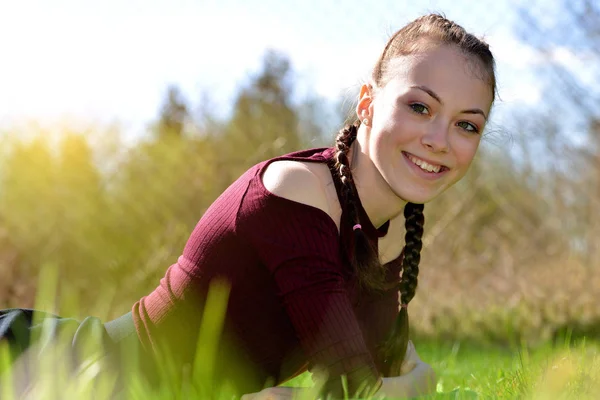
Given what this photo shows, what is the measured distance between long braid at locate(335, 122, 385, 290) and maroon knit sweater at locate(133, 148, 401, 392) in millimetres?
32

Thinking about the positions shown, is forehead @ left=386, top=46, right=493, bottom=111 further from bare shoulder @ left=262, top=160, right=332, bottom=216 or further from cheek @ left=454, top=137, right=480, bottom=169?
bare shoulder @ left=262, top=160, right=332, bottom=216

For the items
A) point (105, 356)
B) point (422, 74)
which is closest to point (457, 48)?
point (422, 74)

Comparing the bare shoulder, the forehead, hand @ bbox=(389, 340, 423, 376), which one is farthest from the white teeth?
hand @ bbox=(389, 340, 423, 376)

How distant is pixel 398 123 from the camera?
255 centimetres

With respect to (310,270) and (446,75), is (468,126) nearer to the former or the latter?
(446,75)

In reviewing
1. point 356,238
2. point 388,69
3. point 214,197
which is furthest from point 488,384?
point 214,197

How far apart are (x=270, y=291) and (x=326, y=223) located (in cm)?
33

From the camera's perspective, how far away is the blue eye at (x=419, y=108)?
8.36ft

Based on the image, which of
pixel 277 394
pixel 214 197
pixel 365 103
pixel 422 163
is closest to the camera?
pixel 277 394

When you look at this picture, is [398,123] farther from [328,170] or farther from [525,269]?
[525,269]

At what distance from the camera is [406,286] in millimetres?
2990

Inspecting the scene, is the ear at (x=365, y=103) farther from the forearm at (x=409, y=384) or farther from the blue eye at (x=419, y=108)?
the forearm at (x=409, y=384)

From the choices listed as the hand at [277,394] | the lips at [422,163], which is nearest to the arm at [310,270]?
the hand at [277,394]

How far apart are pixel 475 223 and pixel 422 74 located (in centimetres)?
738
